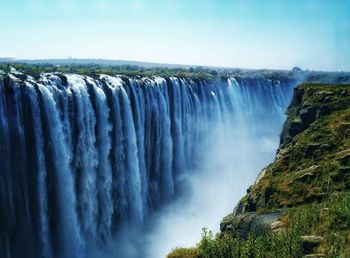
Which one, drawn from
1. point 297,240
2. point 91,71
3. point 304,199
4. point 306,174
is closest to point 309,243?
point 297,240

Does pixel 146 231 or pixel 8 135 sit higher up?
pixel 8 135

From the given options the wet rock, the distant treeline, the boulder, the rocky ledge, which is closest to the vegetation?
the distant treeline

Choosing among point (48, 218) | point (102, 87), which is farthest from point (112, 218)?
point (102, 87)

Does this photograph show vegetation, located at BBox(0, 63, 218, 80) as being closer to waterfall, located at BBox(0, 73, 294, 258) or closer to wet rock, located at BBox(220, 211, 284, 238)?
waterfall, located at BBox(0, 73, 294, 258)

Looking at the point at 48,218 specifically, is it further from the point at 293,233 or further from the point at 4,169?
the point at 293,233

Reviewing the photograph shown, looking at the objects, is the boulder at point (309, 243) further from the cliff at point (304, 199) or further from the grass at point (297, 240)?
the grass at point (297, 240)

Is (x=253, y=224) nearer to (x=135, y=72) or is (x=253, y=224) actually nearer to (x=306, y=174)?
(x=306, y=174)
